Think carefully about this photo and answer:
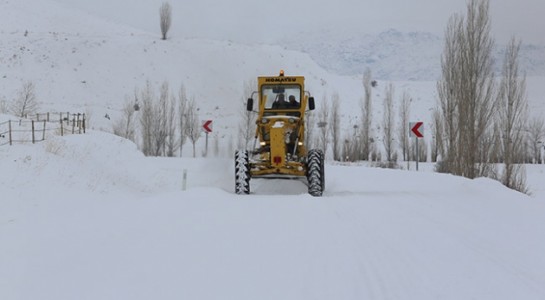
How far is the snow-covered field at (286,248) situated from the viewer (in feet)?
15.3

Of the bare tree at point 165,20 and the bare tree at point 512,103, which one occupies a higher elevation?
the bare tree at point 165,20

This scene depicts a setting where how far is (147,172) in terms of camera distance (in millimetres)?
27047

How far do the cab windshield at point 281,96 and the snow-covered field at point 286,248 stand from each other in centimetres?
370

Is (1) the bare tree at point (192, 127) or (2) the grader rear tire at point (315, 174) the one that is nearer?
(2) the grader rear tire at point (315, 174)

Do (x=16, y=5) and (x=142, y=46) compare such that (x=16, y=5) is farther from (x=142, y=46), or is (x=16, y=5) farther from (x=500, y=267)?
(x=500, y=267)

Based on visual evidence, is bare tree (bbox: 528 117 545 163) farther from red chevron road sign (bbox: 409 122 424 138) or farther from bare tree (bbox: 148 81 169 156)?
bare tree (bbox: 148 81 169 156)

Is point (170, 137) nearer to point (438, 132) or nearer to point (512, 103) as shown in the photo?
point (438, 132)

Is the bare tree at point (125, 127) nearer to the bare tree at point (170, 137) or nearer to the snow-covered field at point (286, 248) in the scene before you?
the bare tree at point (170, 137)

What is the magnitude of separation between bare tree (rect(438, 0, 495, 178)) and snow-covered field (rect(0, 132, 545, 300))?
806 centimetres

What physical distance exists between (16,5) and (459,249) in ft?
319

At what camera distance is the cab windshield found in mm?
15031

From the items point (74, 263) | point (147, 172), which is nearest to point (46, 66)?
point (147, 172)

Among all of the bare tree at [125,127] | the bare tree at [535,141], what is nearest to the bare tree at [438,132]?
the bare tree at [535,141]

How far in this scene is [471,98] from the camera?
21359 millimetres
